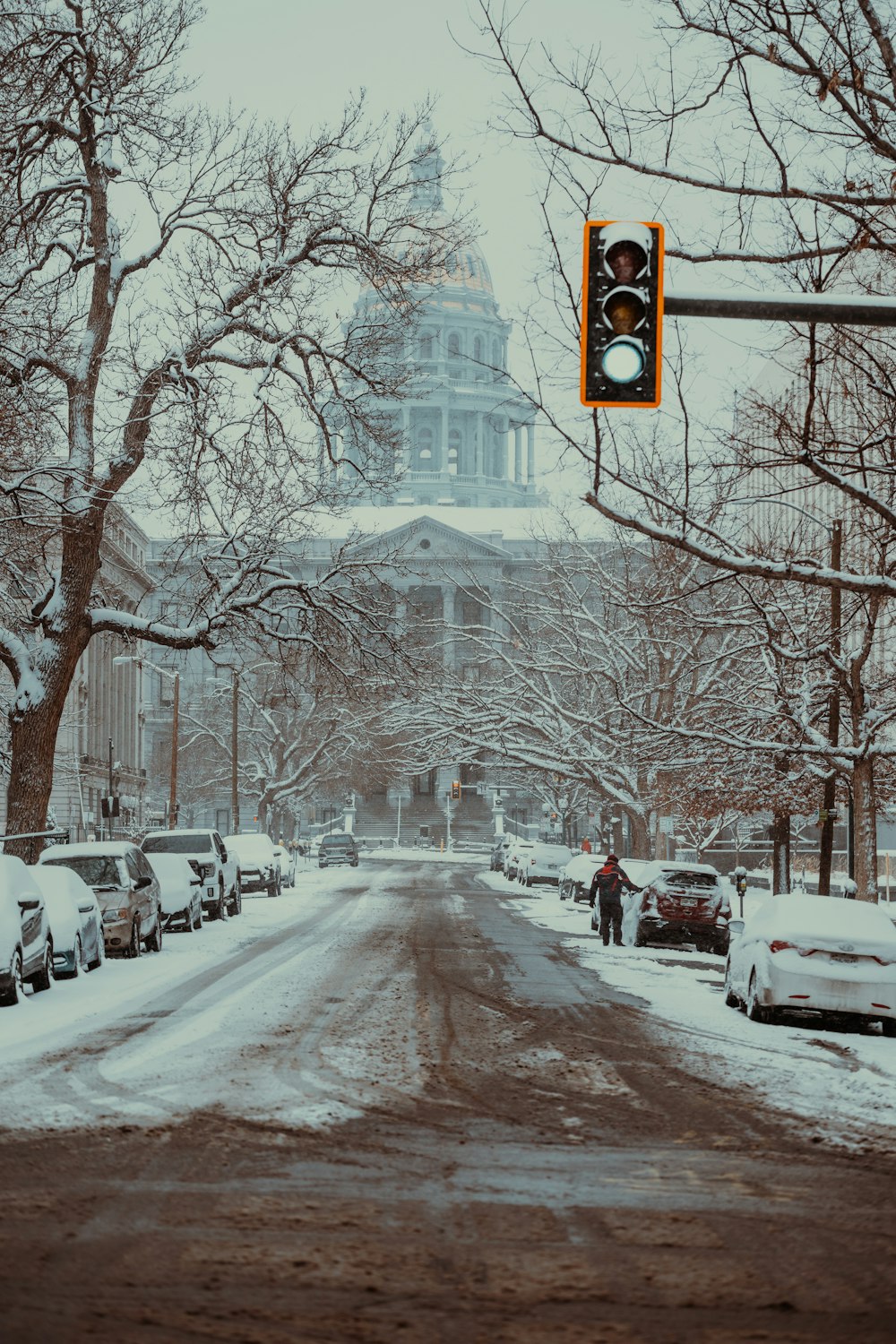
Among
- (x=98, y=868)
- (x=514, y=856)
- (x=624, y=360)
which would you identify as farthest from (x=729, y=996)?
(x=514, y=856)

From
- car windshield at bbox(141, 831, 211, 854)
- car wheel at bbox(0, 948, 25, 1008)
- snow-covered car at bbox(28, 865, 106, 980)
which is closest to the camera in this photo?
car wheel at bbox(0, 948, 25, 1008)

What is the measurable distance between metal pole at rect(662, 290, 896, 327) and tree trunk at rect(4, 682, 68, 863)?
59.4 feet

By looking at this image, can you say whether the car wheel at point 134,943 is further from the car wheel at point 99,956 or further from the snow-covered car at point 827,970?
the snow-covered car at point 827,970

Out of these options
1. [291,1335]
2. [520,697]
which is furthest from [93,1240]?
[520,697]

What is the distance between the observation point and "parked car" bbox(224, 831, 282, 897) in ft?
164

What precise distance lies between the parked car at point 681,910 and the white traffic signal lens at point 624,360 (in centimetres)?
2098

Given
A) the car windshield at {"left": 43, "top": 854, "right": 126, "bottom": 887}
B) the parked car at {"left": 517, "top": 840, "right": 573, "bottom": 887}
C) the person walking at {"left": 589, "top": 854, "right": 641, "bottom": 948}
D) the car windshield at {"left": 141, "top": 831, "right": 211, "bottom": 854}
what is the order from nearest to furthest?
the car windshield at {"left": 43, "top": 854, "right": 126, "bottom": 887} < the person walking at {"left": 589, "top": 854, "right": 641, "bottom": 948} < the car windshield at {"left": 141, "top": 831, "right": 211, "bottom": 854} < the parked car at {"left": 517, "top": 840, "right": 573, "bottom": 887}

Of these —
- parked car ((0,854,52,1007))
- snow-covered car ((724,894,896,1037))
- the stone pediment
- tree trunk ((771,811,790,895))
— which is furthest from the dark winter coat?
the stone pediment

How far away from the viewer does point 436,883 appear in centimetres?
5894

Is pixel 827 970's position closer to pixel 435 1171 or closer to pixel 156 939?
pixel 435 1171

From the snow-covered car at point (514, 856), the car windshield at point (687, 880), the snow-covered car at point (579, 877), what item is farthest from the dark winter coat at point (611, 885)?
the snow-covered car at point (514, 856)

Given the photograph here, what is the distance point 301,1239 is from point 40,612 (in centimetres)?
2144

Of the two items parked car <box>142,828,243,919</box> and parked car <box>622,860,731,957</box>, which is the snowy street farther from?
parked car <box>142,828,243,919</box>

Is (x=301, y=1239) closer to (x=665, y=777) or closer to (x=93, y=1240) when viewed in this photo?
(x=93, y=1240)
